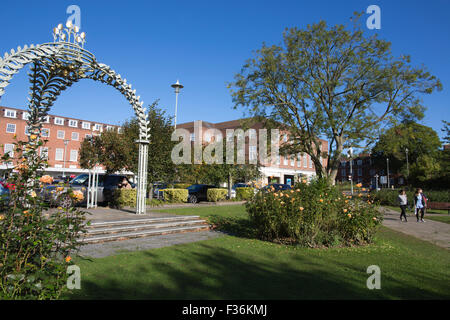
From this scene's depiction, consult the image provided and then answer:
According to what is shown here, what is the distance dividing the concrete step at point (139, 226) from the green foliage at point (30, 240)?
3.89 metres

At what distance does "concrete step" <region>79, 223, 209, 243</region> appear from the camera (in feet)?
23.2

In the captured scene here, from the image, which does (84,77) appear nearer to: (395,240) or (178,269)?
(178,269)

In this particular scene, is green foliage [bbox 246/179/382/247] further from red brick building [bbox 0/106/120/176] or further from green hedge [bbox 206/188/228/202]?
red brick building [bbox 0/106/120/176]

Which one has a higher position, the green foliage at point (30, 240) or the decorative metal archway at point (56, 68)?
the decorative metal archway at point (56, 68)

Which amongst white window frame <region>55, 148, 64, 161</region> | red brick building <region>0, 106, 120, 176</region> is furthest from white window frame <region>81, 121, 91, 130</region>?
white window frame <region>55, 148, 64, 161</region>

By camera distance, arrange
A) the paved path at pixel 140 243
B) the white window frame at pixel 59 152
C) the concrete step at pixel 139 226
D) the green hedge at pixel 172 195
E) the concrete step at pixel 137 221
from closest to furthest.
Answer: the paved path at pixel 140 243 < the concrete step at pixel 139 226 < the concrete step at pixel 137 221 < the green hedge at pixel 172 195 < the white window frame at pixel 59 152

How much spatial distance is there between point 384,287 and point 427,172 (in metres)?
46.1

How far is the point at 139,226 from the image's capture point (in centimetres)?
856

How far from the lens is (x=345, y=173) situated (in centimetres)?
8494

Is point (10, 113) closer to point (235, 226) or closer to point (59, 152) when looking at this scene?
point (59, 152)

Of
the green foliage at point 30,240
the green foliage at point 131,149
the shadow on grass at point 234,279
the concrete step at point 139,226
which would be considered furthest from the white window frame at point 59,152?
the green foliage at point 30,240

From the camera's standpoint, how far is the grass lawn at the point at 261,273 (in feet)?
13.0

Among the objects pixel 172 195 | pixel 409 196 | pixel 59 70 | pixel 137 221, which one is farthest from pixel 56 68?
pixel 409 196

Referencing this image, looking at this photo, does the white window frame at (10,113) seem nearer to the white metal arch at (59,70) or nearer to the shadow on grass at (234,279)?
the white metal arch at (59,70)
